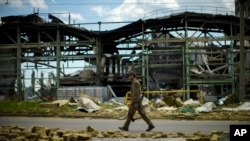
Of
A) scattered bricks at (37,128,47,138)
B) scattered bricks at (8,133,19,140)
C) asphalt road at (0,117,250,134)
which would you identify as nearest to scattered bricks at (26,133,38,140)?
scattered bricks at (37,128,47,138)

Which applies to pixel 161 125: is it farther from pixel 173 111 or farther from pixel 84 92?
pixel 84 92

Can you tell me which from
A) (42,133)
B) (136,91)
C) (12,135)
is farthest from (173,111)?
(12,135)

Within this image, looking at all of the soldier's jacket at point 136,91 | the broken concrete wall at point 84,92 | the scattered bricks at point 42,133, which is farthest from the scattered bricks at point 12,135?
the broken concrete wall at point 84,92

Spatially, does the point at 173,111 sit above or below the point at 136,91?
below

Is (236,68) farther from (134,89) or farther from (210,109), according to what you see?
(134,89)

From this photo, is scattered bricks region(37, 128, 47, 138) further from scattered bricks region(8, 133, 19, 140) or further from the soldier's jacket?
the soldier's jacket

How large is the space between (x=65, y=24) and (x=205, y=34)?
34.5 ft

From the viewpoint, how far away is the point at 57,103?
18797mm

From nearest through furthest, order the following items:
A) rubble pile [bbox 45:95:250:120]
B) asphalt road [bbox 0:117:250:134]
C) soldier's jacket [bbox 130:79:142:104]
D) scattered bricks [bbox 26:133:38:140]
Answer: scattered bricks [bbox 26:133:38:140] → soldier's jacket [bbox 130:79:142:104] → asphalt road [bbox 0:117:250:134] → rubble pile [bbox 45:95:250:120]

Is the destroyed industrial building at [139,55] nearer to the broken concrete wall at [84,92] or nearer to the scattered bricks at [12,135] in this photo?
the broken concrete wall at [84,92]

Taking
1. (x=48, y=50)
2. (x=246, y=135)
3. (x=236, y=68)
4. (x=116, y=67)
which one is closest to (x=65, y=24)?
(x=48, y=50)

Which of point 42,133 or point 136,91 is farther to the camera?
point 136,91

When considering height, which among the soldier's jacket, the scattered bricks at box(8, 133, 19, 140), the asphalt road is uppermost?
the soldier's jacket

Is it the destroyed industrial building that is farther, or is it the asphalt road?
the destroyed industrial building
